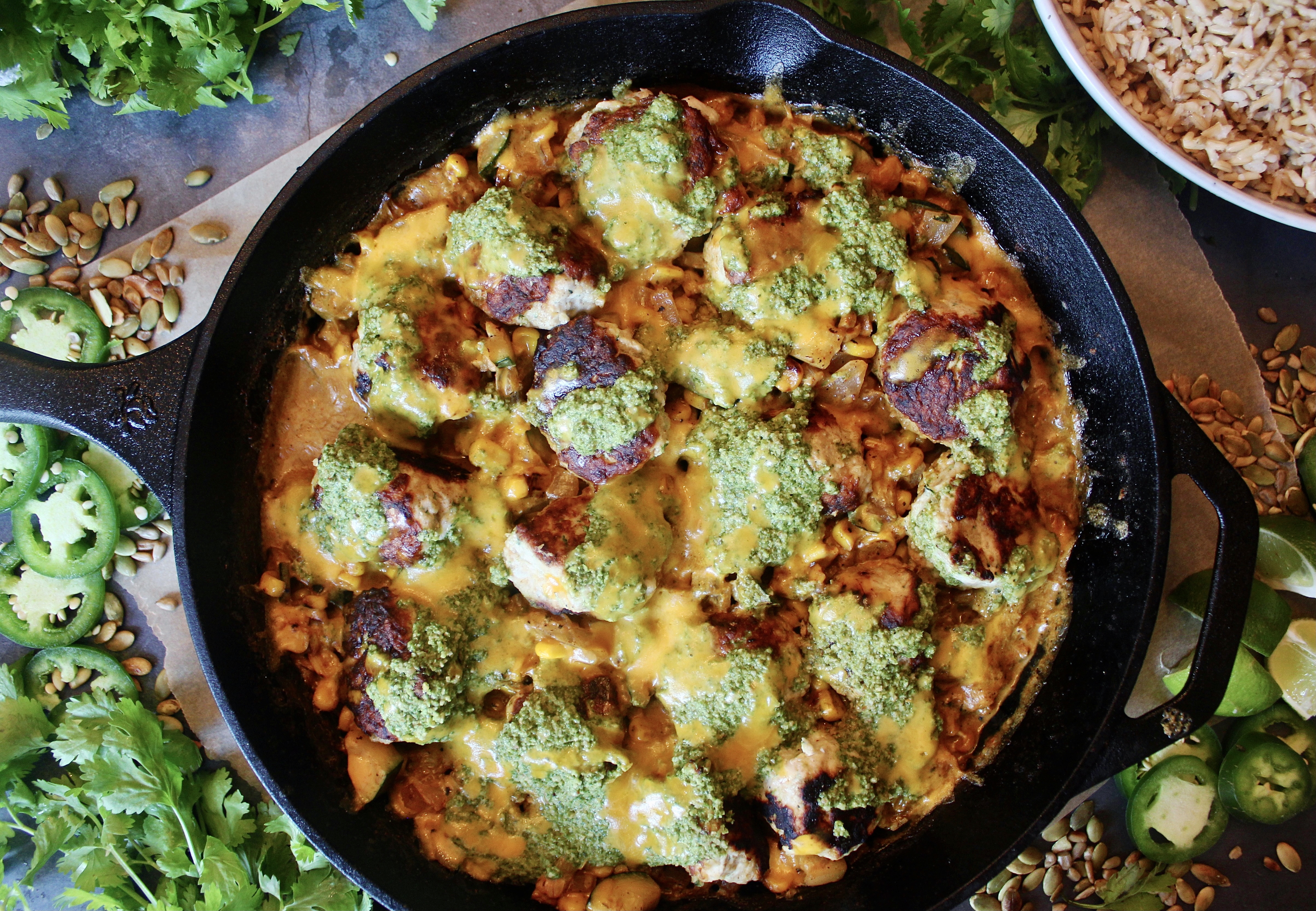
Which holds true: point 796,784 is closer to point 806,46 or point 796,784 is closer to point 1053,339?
point 1053,339

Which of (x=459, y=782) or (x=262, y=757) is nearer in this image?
(x=262, y=757)

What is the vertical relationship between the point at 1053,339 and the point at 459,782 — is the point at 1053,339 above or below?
above

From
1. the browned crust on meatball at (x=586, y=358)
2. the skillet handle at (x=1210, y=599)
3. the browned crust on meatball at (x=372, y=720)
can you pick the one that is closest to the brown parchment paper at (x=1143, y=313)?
the skillet handle at (x=1210, y=599)

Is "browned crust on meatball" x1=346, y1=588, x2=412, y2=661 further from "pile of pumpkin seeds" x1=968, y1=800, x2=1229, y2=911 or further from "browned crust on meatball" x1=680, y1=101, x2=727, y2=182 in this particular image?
"pile of pumpkin seeds" x1=968, y1=800, x2=1229, y2=911

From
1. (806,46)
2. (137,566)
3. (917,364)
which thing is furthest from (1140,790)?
(137,566)

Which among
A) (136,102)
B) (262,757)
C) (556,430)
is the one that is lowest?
(262,757)

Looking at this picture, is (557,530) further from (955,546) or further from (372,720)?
(955,546)
